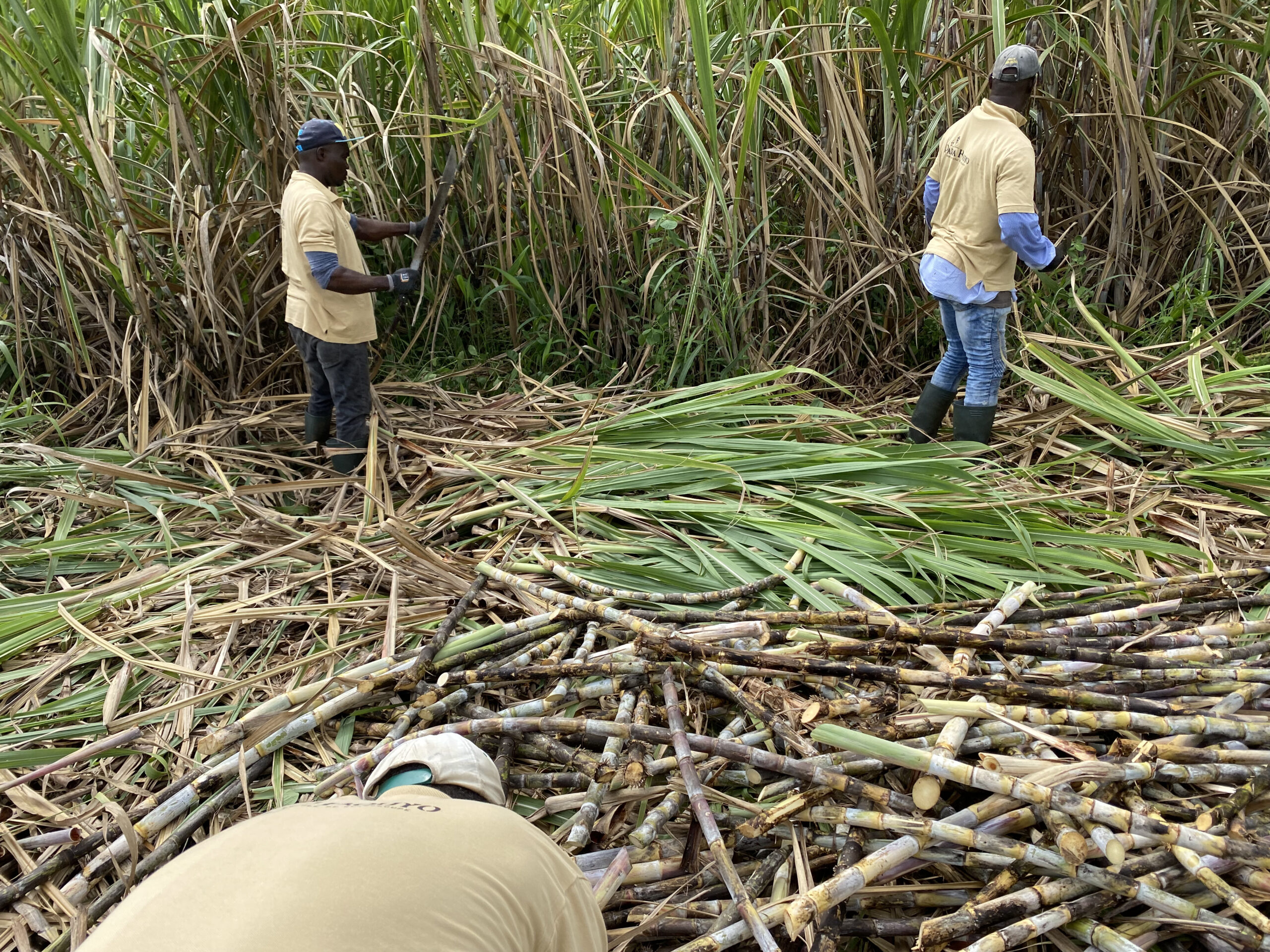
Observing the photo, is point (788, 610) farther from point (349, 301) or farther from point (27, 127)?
point (27, 127)

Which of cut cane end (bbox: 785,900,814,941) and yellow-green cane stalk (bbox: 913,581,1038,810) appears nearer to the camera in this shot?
cut cane end (bbox: 785,900,814,941)

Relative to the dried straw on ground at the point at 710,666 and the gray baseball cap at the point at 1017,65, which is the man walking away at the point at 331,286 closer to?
the dried straw on ground at the point at 710,666

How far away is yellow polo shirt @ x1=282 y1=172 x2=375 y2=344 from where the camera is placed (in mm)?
3029

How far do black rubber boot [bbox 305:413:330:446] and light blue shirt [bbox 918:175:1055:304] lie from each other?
247cm

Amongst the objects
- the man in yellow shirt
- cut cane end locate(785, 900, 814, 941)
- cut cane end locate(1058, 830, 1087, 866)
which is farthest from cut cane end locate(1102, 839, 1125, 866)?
the man in yellow shirt

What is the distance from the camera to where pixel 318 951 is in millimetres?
750

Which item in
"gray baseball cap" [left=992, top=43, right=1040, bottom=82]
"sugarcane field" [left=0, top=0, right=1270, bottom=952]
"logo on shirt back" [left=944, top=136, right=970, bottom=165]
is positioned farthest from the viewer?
"logo on shirt back" [left=944, top=136, right=970, bottom=165]

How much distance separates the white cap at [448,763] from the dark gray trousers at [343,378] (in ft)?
7.59

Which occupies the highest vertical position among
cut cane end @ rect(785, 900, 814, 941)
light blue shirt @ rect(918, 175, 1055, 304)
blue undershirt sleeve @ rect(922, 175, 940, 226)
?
blue undershirt sleeve @ rect(922, 175, 940, 226)

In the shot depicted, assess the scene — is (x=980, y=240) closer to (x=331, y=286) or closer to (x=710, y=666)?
(x=710, y=666)

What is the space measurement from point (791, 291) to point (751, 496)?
4.96 ft

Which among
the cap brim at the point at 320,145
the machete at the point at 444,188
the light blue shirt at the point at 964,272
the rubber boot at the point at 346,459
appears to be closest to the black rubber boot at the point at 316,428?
the rubber boot at the point at 346,459

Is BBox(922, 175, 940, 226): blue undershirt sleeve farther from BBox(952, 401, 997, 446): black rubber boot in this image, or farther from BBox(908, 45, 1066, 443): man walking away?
BBox(952, 401, 997, 446): black rubber boot

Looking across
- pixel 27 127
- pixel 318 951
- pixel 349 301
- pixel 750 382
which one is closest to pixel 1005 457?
pixel 750 382
